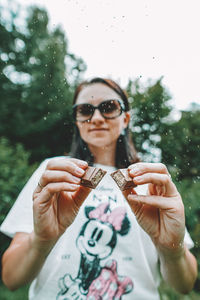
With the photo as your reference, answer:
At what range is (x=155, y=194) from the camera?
811 mm

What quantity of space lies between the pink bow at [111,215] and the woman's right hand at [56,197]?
0.30 metres

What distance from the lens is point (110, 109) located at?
4.05 feet

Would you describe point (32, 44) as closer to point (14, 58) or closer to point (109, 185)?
point (14, 58)

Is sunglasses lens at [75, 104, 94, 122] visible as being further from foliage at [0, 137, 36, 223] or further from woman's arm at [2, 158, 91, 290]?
foliage at [0, 137, 36, 223]

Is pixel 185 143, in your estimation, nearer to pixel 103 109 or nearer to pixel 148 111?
pixel 148 111

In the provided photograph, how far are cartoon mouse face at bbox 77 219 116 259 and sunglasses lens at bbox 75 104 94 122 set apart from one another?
548mm

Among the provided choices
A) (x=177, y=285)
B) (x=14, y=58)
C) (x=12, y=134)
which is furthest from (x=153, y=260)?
(x=14, y=58)

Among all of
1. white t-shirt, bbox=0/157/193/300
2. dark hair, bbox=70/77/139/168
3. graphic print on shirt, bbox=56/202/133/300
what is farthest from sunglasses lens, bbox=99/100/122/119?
graphic print on shirt, bbox=56/202/133/300

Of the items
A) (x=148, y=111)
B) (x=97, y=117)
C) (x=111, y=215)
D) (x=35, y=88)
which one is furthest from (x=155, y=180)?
(x=35, y=88)

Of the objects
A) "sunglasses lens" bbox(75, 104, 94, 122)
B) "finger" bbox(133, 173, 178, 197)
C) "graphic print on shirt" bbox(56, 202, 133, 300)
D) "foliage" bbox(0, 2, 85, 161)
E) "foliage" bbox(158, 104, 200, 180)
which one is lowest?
"graphic print on shirt" bbox(56, 202, 133, 300)

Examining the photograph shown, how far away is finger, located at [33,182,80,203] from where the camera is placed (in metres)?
0.72

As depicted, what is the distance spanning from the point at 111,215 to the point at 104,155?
0.41m

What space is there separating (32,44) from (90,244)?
23.4 ft

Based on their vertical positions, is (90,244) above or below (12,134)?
below
